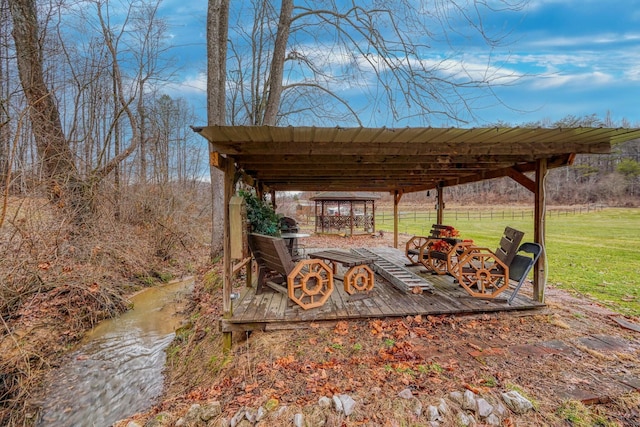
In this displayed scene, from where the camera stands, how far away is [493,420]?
80.7 inches

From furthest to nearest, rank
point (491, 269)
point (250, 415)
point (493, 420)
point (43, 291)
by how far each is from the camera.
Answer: point (43, 291), point (491, 269), point (250, 415), point (493, 420)

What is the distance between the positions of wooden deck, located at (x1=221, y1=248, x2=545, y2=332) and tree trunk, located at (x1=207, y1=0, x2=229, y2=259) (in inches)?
129

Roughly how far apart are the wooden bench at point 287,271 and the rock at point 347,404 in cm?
149

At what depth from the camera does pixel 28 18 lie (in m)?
5.15

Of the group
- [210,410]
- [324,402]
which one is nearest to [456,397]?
[324,402]

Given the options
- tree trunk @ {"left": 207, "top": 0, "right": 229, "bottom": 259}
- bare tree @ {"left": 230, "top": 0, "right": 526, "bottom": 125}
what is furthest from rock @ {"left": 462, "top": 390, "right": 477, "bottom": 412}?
tree trunk @ {"left": 207, "top": 0, "right": 229, "bottom": 259}

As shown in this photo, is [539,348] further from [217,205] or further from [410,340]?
[217,205]

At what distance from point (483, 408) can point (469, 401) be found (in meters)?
0.09

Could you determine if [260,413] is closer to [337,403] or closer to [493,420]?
[337,403]

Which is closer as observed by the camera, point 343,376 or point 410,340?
point 343,376

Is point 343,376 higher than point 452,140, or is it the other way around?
point 452,140

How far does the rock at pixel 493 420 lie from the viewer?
6.67ft

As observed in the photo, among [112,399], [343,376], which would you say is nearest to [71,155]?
[112,399]

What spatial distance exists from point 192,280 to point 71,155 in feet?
12.6
